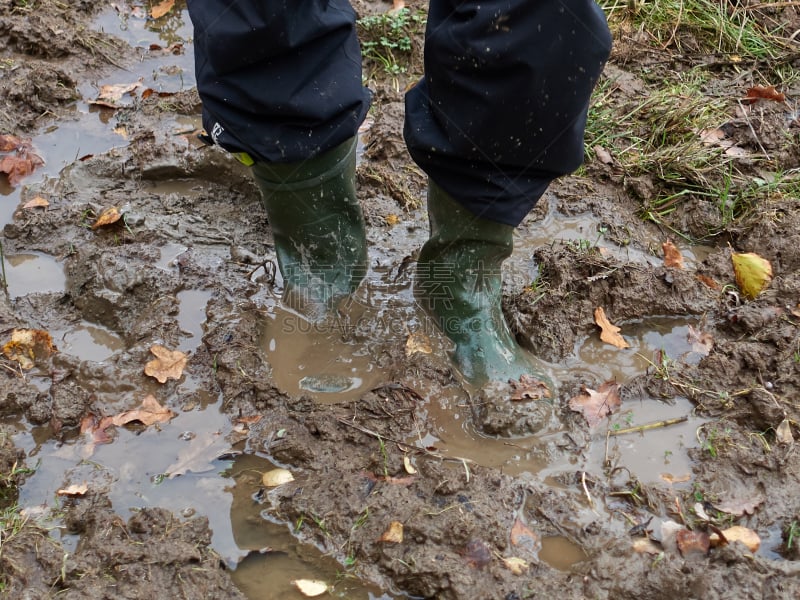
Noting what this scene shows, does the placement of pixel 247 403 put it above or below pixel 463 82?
below

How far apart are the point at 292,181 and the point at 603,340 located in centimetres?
105

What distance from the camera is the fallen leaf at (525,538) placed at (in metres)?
1.67

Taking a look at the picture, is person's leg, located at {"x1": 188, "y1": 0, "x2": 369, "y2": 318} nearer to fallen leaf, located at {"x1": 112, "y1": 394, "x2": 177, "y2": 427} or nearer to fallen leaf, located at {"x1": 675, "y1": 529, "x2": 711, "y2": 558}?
fallen leaf, located at {"x1": 112, "y1": 394, "x2": 177, "y2": 427}

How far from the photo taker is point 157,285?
7.47ft

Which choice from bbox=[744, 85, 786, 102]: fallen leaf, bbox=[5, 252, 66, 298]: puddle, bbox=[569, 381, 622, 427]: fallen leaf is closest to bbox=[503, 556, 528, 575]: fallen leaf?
bbox=[569, 381, 622, 427]: fallen leaf

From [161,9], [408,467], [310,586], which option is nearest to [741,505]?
[408,467]

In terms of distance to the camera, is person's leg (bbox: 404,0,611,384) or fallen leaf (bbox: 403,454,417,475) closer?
→ person's leg (bbox: 404,0,611,384)

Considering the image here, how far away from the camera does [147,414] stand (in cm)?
195

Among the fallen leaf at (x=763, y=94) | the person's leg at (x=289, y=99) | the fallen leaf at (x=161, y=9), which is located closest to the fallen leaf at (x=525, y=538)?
the person's leg at (x=289, y=99)

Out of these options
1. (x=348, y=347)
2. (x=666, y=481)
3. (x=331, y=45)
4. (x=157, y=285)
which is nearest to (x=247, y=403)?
(x=348, y=347)

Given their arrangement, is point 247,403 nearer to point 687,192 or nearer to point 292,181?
point 292,181

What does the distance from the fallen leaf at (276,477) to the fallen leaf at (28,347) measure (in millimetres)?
801

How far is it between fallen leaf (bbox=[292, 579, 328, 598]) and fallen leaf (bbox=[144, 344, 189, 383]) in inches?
28.8

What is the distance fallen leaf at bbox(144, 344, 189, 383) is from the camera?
203 centimetres
